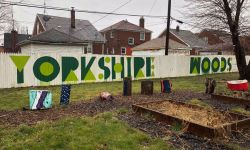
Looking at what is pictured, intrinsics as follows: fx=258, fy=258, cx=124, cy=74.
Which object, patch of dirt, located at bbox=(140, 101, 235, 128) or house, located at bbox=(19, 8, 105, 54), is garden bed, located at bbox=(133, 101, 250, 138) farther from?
house, located at bbox=(19, 8, 105, 54)

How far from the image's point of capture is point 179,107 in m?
8.00

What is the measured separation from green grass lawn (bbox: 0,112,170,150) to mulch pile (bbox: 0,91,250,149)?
0.43m

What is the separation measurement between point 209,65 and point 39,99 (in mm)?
18420

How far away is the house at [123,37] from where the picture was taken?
4472 cm

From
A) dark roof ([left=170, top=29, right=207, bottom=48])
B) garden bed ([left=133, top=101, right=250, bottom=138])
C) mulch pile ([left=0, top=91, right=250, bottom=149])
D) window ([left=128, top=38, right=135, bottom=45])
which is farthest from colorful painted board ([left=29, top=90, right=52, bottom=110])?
dark roof ([left=170, top=29, right=207, bottom=48])

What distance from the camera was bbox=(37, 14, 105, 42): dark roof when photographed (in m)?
34.9

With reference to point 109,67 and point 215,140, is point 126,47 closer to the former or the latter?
point 109,67

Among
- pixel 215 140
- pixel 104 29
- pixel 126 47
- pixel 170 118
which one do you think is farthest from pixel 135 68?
pixel 104 29

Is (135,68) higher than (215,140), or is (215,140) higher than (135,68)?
(135,68)

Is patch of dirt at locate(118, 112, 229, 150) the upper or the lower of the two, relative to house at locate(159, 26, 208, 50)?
lower

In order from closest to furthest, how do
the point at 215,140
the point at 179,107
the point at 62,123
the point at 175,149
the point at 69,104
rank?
the point at 175,149 < the point at 215,140 < the point at 62,123 < the point at 179,107 < the point at 69,104

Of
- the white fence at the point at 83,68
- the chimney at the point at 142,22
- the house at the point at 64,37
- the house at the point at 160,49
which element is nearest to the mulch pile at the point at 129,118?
the white fence at the point at 83,68

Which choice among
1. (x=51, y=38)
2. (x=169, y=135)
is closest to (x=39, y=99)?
(x=169, y=135)

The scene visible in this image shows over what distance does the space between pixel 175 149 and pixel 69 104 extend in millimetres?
5183
